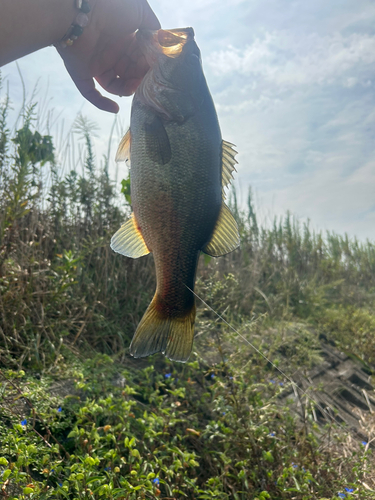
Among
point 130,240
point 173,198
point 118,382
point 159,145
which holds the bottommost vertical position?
point 118,382

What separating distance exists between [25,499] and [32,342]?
1452 mm

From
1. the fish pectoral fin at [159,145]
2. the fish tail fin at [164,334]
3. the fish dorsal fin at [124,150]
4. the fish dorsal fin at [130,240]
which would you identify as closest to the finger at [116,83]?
the fish dorsal fin at [124,150]

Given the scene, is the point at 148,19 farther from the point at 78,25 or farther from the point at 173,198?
the point at 173,198

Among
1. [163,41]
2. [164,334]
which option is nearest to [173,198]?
[164,334]

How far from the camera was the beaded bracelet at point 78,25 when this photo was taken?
1.33 meters

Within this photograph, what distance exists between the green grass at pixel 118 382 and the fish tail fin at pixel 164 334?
0.64 meters

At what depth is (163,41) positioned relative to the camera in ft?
4.91

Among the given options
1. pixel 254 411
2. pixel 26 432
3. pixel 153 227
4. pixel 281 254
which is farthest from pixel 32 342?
pixel 281 254

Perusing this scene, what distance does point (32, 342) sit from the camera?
2.74 m

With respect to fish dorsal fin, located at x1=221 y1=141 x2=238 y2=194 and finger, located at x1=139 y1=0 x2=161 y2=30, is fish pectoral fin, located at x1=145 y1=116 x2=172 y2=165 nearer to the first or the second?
fish dorsal fin, located at x1=221 y1=141 x2=238 y2=194

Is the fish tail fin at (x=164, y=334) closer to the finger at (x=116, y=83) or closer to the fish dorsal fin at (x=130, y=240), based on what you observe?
the fish dorsal fin at (x=130, y=240)

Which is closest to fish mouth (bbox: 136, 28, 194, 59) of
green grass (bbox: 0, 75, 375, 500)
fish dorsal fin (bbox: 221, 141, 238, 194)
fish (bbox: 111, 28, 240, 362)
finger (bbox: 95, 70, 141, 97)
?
fish (bbox: 111, 28, 240, 362)

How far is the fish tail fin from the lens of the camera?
124 centimetres

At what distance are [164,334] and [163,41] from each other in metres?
1.19
